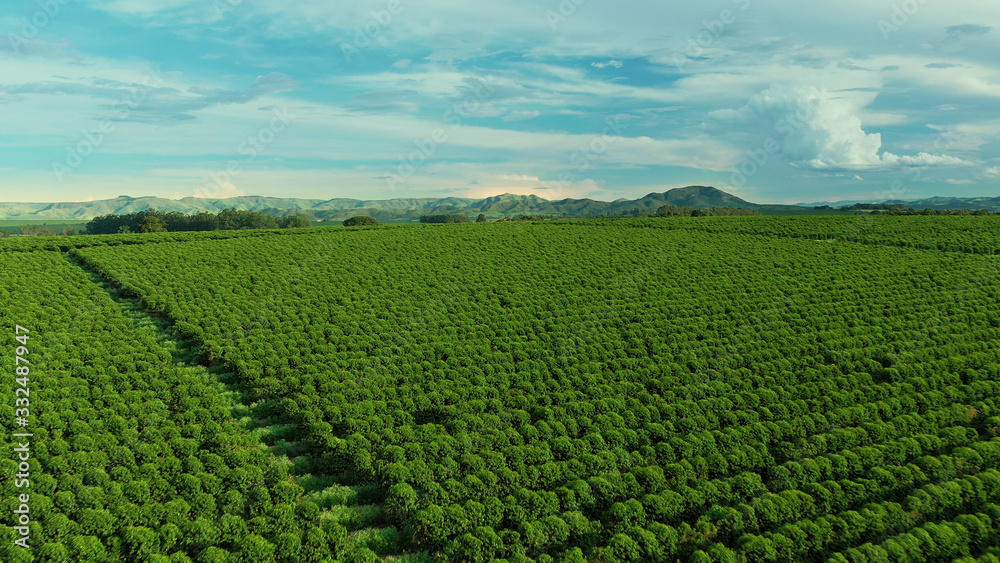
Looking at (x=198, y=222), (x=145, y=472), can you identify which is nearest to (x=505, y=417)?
(x=145, y=472)

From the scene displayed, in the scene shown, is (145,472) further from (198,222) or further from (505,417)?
(198,222)

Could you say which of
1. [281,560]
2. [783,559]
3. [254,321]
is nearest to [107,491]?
[281,560]

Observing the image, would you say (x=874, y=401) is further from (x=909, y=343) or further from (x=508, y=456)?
(x=508, y=456)

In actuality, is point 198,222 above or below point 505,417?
above

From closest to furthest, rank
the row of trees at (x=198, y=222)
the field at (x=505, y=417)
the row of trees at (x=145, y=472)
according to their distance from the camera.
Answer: the row of trees at (x=145, y=472) < the field at (x=505, y=417) < the row of trees at (x=198, y=222)

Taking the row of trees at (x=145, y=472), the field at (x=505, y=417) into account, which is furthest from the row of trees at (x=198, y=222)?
the row of trees at (x=145, y=472)

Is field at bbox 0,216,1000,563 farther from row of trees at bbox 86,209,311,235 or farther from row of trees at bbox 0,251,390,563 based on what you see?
row of trees at bbox 86,209,311,235

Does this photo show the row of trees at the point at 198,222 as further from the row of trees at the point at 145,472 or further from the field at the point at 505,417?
the row of trees at the point at 145,472

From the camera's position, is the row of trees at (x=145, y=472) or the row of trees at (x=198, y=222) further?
the row of trees at (x=198, y=222)

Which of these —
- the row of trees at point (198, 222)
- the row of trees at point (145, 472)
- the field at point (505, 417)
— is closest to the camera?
the row of trees at point (145, 472)
